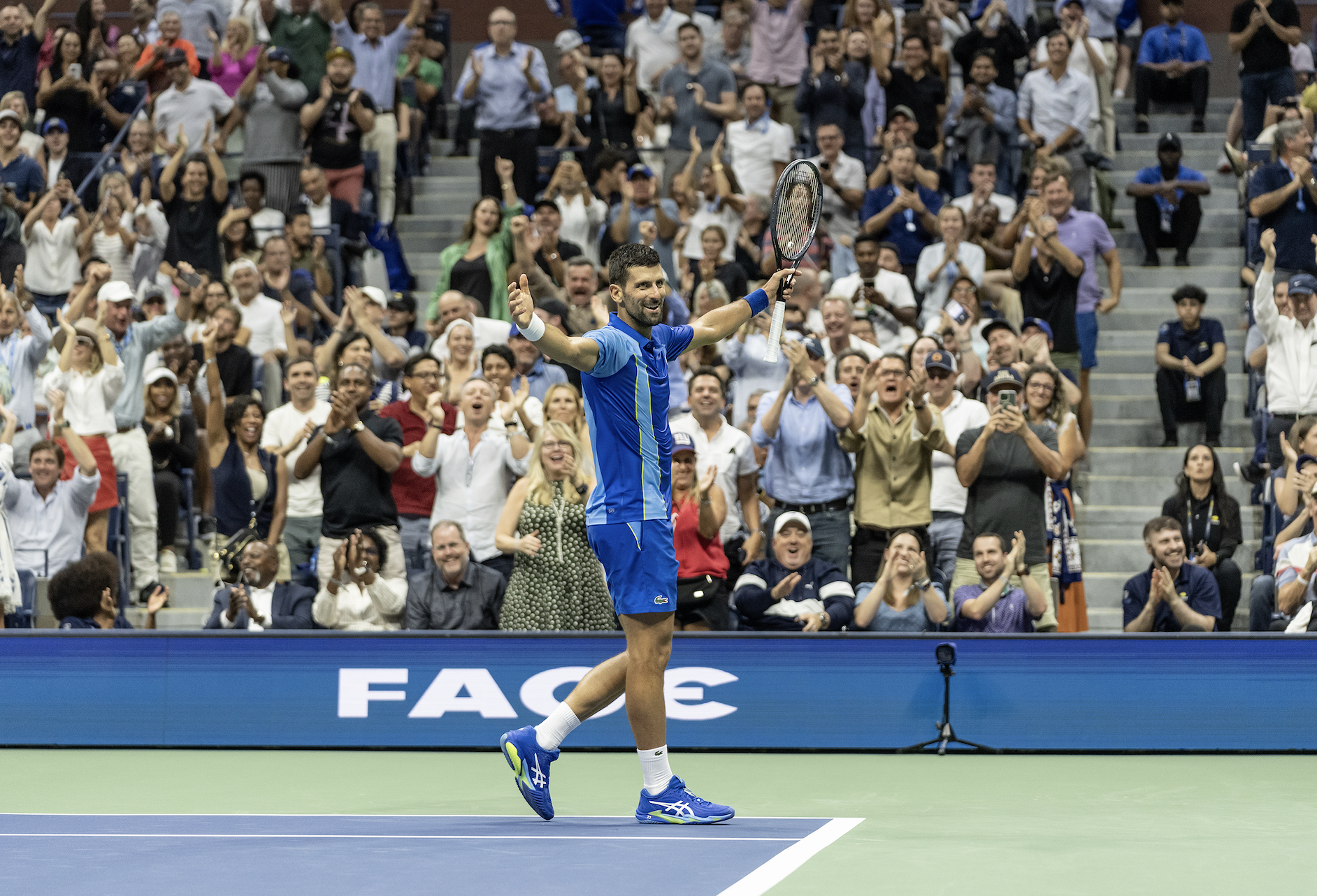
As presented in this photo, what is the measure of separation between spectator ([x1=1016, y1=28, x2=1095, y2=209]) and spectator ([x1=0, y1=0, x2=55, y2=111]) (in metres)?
10.4

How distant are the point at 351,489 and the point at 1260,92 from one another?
33.0 ft

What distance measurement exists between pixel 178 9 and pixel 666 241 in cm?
726

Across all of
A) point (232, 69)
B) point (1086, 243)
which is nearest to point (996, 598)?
point (1086, 243)

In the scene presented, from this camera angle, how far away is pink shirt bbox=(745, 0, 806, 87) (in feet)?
54.5

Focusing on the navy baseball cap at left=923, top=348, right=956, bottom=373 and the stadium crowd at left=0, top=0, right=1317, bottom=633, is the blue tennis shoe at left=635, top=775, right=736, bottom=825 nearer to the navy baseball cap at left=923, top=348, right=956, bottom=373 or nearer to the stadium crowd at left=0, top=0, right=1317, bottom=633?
the stadium crowd at left=0, top=0, right=1317, bottom=633

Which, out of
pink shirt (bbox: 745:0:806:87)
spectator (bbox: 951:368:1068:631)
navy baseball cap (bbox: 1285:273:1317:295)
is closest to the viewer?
spectator (bbox: 951:368:1068:631)

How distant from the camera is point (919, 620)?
9.95m

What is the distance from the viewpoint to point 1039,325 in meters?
12.7

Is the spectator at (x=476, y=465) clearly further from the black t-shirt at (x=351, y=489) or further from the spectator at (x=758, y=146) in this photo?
the spectator at (x=758, y=146)

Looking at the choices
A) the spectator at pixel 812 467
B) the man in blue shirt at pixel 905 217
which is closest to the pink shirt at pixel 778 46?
the man in blue shirt at pixel 905 217

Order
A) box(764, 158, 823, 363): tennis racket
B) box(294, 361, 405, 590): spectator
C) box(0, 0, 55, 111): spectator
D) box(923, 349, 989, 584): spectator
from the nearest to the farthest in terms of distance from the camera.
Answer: box(764, 158, 823, 363): tennis racket → box(294, 361, 405, 590): spectator → box(923, 349, 989, 584): spectator → box(0, 0, 55, 111): spectator

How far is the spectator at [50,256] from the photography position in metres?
15.4

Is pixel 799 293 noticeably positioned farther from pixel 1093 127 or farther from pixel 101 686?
pixel 101 686

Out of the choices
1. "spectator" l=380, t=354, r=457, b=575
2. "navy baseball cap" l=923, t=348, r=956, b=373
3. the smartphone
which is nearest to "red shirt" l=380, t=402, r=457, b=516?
"spectator" l=380, t=354, r=457, b=575
